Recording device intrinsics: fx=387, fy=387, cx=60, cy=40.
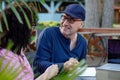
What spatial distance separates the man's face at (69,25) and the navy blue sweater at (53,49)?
5cm

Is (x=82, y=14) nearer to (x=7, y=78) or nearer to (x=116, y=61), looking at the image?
(x=116, y=61)

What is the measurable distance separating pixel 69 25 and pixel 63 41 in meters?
0.13

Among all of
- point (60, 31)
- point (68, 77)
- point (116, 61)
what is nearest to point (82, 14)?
point (60, 31)

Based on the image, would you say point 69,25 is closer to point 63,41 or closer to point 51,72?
point 63,41

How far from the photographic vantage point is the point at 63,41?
9.64ft

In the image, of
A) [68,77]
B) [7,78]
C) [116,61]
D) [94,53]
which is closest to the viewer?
[7,78]

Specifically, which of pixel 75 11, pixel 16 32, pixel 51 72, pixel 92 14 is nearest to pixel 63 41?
pixel 75 11

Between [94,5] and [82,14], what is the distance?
647 centimetres

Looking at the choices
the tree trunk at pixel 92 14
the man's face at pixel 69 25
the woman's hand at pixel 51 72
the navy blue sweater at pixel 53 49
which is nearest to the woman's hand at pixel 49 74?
the woman's hand at pixel 51 72

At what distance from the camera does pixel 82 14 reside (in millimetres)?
2936

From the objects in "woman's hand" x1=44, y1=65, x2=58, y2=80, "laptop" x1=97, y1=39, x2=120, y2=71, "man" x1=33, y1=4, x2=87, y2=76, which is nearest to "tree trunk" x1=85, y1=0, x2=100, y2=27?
"laptop" x1=97, y1=39, x2=120, y2=71

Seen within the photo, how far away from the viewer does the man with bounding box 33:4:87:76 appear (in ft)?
9.32

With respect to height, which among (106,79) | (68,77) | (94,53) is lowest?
(94,53)

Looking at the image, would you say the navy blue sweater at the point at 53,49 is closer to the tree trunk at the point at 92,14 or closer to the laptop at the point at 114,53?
the laptop at the point at 114,53
